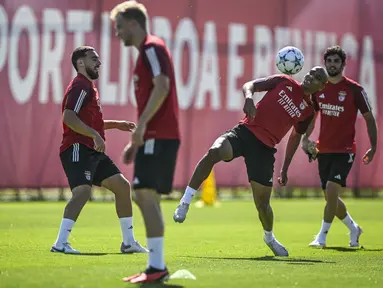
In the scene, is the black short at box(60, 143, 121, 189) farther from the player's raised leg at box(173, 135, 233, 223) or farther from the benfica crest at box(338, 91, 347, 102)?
the benfica crest at box(338, 91, 347, 102)

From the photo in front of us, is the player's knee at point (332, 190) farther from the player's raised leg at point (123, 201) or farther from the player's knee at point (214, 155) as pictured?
the player's raised leg at point (123, 201)

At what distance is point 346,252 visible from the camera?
11781mm

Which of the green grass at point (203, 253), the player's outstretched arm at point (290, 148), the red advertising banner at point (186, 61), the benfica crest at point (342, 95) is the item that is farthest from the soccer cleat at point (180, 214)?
the red advertising banner at point (186, 61)

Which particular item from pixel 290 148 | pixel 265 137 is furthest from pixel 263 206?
pixel 290 148

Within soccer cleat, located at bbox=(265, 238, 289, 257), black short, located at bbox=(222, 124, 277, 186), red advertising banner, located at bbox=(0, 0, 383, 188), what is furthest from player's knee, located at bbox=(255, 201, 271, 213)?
red advertising banner, located at bbox=(0, 0, 383, 188)

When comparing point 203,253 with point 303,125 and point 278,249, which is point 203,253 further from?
point 303,125

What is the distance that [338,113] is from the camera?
1300 centimetres

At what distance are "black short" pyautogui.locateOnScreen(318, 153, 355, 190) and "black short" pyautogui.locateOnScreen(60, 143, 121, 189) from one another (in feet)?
10.8

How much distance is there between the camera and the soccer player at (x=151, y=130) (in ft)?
25.4

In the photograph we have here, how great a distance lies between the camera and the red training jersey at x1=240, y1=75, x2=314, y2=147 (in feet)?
36.4

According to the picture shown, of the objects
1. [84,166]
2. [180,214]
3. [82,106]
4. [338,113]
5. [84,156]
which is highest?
[82,106]

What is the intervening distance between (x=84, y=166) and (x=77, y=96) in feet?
2.60

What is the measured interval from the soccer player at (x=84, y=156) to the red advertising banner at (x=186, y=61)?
10432mm

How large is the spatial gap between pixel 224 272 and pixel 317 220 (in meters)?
9.30
